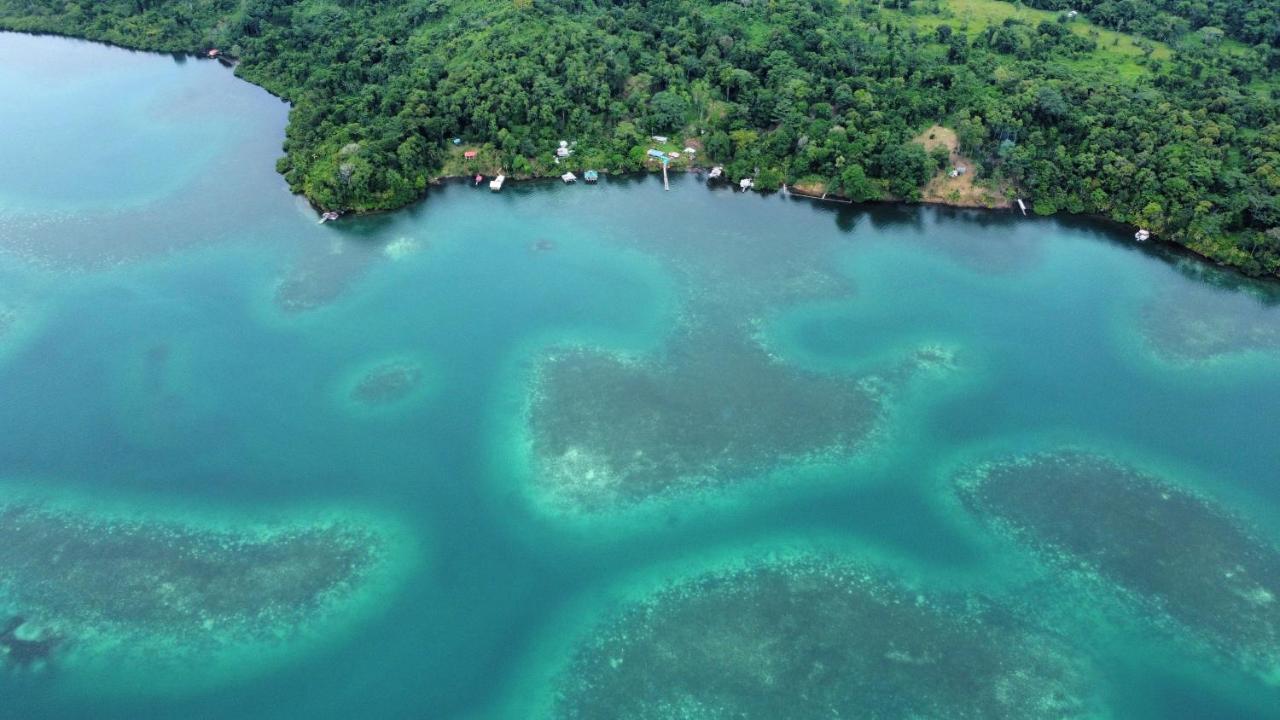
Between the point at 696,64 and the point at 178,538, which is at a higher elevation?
the point at 696,64

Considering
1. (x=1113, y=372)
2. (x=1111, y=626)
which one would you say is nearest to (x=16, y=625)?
(x=1111, y=626)

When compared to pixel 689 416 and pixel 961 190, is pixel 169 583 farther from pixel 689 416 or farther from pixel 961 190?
pixel 961 190

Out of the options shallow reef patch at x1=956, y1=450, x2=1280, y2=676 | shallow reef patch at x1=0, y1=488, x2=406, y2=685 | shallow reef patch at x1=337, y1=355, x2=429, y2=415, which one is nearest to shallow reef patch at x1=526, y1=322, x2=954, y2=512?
shallow reef patch at x1=337, y1=355, x2=429, y2=415

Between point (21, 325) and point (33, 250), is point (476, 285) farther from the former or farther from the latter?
point (33, 250)

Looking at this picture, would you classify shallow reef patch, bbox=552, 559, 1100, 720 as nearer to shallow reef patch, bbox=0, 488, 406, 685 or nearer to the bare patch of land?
shallow reef patch, bbox=0, 488, 406, 685

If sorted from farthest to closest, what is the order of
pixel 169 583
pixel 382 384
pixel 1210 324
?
pixel 1210 324 < pixel 382 384 < pixel 169 583

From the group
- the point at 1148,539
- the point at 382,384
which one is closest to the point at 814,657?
the point at 1148,539
